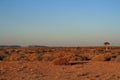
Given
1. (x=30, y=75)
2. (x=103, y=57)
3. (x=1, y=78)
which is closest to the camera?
(x=1, y=78)

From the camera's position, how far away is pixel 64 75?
2302 cm

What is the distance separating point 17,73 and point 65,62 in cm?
739

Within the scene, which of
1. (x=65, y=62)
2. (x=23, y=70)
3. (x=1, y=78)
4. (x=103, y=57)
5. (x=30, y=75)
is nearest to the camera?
(x=1, y=78)

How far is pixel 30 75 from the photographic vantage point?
22.6m

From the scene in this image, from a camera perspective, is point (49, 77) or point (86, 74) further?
point (86, 74)

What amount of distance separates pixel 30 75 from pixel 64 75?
8.19 feet

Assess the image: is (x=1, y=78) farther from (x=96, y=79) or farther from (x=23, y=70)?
(x=96, y=79)

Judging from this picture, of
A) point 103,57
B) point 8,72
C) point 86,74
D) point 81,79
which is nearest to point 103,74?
point 86,74

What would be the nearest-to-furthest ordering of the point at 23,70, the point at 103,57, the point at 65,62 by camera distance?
the point at 23,70 < the point at 65,62 < the point at 103,57

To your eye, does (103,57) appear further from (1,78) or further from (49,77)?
(1,78)

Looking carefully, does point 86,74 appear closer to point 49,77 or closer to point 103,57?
point 49,77

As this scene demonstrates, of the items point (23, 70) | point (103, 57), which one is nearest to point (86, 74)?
point (23, 70)

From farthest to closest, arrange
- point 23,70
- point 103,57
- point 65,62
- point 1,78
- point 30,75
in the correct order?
point 103,57 → point 65,62 → point 23,70 → point 30,75 → point 1,78

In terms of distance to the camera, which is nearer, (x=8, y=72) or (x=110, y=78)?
(x=110, y=78)
